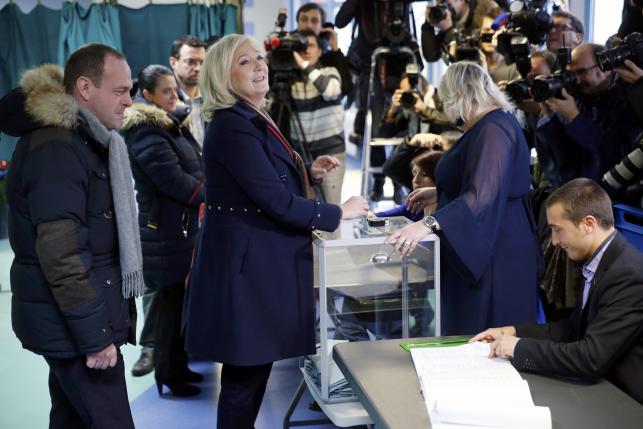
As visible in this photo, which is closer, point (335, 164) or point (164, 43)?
point (335, 164)

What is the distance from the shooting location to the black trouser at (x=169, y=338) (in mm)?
3230

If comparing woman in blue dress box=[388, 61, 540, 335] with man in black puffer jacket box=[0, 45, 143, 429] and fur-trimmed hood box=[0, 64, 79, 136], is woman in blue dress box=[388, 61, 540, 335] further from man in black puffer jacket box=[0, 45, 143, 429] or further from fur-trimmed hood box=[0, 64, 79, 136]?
fur-trimmed hood box=[0, 64, 79, 136]

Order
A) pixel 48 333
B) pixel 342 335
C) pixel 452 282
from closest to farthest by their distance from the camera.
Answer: pixel 48 333
pixel 342 335
pixel 452 282

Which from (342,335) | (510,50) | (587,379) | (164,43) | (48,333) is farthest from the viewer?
(164,43)

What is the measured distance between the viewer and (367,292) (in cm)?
220

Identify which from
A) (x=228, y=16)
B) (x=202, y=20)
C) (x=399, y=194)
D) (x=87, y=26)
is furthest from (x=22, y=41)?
(x=399, y=194)

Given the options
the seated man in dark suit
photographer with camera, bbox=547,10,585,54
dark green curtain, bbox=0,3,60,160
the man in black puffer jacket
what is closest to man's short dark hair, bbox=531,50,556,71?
photographer with camera, bbox=547,10,585,54

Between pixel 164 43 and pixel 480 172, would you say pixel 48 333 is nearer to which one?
pixel 480 172

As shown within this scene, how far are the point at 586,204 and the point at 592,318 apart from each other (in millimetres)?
245

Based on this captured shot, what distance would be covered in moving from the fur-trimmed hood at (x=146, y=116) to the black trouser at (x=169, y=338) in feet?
2.17

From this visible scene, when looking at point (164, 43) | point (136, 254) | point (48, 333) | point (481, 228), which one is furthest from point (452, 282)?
point (164, 43)

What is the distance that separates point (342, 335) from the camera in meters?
2.28

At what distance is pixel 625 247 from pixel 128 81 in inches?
48.8

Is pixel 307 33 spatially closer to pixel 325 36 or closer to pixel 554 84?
pixel 325 36
